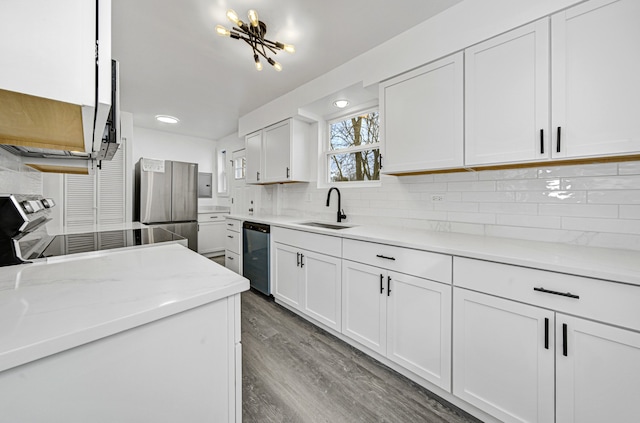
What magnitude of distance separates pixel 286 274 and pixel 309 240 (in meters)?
0.55

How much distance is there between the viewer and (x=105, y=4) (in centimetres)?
55

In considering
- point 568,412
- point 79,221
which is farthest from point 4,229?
point 79,221

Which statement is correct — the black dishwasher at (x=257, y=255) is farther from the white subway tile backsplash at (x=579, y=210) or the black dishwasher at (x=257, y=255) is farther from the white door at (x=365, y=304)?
the white subway tile backsplash at (x=579, y=210)

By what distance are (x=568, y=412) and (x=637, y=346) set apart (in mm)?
407

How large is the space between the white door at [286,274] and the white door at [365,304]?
0.62m

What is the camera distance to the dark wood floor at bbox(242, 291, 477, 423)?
53.2 inches

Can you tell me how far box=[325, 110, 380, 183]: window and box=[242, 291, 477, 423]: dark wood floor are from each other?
5.70 ft

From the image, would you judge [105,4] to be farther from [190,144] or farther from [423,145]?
[190,144]

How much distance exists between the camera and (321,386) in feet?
5.08

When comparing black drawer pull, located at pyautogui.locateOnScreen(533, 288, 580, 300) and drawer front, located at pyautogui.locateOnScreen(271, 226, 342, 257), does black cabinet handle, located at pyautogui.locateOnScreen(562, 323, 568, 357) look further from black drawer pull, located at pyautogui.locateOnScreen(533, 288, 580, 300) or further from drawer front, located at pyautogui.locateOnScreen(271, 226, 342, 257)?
drawer front, located at pyautogui.locateOnScreen(271, 226, 342, 257)

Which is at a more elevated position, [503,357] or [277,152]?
[277,152]

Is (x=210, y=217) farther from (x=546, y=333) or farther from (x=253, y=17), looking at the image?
(x=546, y=333)

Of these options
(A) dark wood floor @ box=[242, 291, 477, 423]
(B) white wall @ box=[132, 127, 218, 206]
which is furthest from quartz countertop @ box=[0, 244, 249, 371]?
(B) white wall @ box=[132, 127, 218, 206]

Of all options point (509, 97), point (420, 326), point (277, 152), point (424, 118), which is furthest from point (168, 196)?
point (509, 97)
